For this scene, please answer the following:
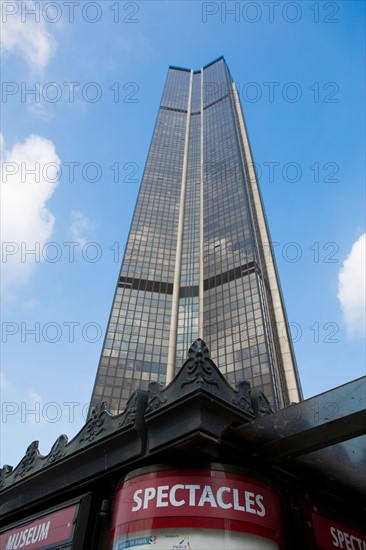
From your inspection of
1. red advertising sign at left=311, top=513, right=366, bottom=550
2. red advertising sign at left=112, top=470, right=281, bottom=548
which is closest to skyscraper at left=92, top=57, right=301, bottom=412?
red advertising sign at left=311, top=513, right=366, bottom=550

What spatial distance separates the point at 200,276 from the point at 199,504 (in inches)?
3359

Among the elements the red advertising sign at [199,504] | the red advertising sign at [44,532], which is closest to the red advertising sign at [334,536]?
the red advertising sign at [199,504]

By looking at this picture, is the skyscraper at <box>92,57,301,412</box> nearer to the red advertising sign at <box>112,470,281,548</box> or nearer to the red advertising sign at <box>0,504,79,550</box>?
the red advertising sign at <box>0,504,79,550</box>

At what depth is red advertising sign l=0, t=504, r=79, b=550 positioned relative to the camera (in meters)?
7.36

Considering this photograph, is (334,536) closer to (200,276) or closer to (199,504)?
(199,504)

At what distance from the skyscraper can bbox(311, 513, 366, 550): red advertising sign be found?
179 ft

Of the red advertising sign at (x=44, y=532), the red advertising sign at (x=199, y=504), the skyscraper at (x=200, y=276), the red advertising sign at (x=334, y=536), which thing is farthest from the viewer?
the skyscraper at (x=200, y=276)

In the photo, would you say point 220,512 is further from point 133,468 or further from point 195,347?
point 195,347

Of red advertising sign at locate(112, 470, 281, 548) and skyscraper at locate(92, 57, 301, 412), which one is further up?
skyscraper at locate(92, 57, 301, 412)

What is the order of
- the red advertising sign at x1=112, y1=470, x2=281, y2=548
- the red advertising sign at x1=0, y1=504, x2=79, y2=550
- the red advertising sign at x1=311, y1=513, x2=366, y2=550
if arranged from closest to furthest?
the red advertising sign at x1=112, y1=470, x2=281, y2=548 < the red advertising sign at x1=311, y1=513, x2=366, y2=550 < the red advertising sign at x1=0, y1=504, x2=79, y2=550

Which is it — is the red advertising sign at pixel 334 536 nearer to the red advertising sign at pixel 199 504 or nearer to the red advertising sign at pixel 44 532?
the red advertising sign at pixel 199 504

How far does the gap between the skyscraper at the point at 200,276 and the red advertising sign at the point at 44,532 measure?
54569 millimetres

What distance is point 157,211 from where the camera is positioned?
103375mm

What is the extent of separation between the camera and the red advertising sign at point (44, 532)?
736 cm
